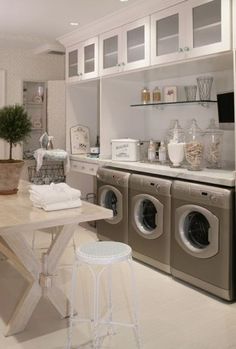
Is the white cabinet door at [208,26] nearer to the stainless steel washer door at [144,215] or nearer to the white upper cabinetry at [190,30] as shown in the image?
the white upper cabinetry at [190,30]

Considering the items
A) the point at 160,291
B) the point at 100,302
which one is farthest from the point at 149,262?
the point at 100,302

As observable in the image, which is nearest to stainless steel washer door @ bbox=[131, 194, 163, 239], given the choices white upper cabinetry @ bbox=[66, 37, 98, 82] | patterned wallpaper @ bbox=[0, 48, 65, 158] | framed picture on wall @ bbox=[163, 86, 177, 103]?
framed picture on wall @ bbox=[163, 86, 177, 103]

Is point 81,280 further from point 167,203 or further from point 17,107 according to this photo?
point 17,107

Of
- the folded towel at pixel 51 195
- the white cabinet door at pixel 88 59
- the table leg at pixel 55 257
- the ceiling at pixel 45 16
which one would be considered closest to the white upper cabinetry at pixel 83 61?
the white cabinet door at pixel 88 59

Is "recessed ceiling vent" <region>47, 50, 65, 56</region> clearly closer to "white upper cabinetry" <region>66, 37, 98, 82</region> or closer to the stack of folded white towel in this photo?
"white upper cabinetry" <region>66, 37, 98, 82</region>

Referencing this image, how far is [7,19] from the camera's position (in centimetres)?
422

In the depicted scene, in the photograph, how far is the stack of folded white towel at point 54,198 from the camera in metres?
2.24

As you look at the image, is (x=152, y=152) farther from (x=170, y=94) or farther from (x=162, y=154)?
(x=170, y=94)

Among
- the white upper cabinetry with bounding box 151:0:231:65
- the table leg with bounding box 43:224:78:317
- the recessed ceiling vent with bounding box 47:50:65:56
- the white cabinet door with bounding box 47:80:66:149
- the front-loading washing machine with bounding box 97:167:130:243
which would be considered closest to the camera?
the table leg with bounding box 43:224:78:317

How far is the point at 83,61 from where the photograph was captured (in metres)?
4.63

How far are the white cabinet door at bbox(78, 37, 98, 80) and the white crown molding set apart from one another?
0.09 m

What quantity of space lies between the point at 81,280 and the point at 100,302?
465 millimetres

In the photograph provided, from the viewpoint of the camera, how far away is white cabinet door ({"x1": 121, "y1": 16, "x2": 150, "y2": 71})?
3.56 metres

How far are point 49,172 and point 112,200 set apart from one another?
1741mm
